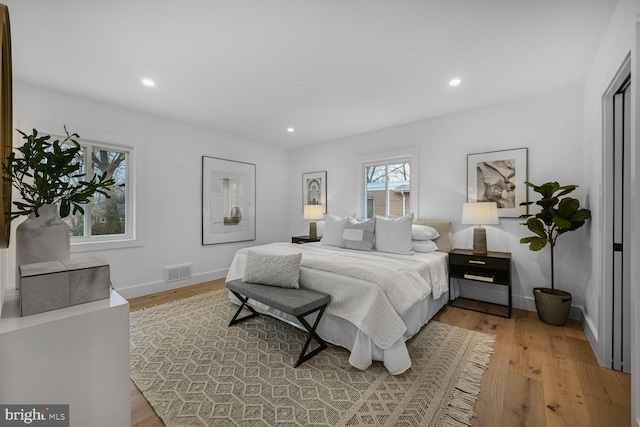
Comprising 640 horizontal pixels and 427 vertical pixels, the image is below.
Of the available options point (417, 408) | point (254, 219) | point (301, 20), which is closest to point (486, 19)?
point (301, 20)

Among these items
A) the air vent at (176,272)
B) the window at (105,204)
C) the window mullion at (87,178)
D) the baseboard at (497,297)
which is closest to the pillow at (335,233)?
the baseboard at (497,297)

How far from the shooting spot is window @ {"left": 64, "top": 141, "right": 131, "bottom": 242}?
331 cm

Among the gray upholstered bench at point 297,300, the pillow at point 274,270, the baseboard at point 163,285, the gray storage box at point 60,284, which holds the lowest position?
the baseboard at point 163,285

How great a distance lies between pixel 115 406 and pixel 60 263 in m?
0.62

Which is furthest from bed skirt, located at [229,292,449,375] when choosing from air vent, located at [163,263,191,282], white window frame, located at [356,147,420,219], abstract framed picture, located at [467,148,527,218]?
air vent, located at [163,263,191,282]

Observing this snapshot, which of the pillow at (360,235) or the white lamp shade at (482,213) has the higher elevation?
the white lamp shade at (482,213)

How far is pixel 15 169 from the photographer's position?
1.06 meters

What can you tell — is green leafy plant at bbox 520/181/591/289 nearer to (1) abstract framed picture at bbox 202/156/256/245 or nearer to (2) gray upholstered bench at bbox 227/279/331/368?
(2) gray upholstered bench at bbox 227/279/331/368

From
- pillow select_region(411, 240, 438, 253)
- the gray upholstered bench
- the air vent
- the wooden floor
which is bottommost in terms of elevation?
the wooden floor

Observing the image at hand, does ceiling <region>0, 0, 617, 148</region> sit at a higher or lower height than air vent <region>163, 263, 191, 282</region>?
→ higher

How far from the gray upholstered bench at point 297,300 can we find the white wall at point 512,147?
2.37 m

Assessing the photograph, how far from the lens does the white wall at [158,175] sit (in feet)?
10.2

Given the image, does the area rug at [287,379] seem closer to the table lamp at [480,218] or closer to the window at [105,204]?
the table lamp at [480,218]

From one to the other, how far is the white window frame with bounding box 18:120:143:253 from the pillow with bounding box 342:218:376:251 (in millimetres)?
2777
